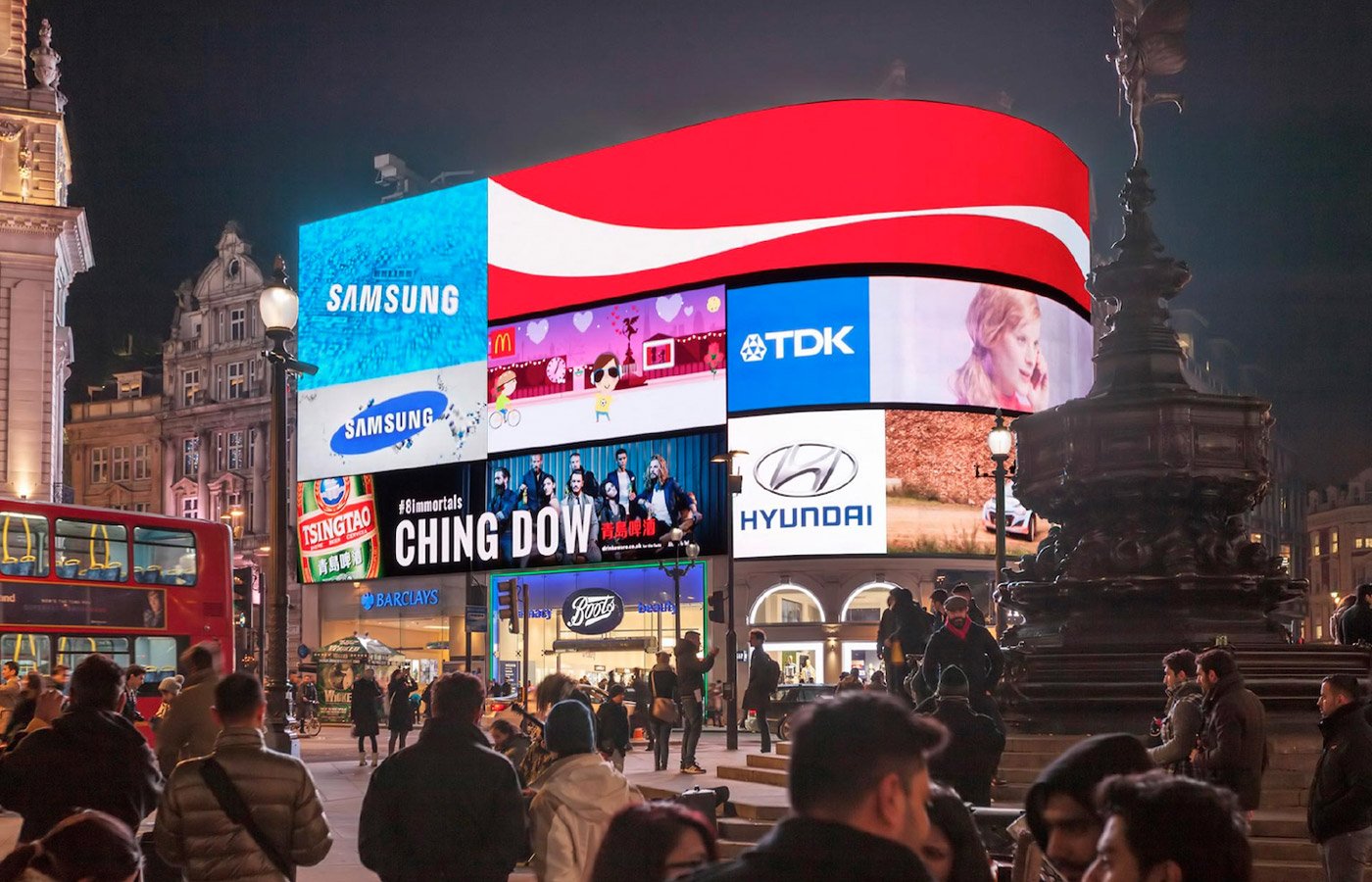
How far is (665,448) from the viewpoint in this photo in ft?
164

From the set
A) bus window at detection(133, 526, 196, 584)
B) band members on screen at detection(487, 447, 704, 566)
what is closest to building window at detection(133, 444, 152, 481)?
band members on screen at detection(487, 447, 704, 566)

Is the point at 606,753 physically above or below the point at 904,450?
below

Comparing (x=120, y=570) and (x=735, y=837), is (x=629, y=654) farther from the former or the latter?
(x=735, y=837)

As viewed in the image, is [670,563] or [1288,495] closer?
[670,563]

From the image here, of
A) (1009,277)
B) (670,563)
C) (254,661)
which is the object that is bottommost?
(254,661)

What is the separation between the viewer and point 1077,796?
3.66 m

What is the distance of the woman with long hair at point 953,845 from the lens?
13.6ft

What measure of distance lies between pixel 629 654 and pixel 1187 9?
127ft

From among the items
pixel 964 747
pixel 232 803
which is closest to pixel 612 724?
pixel 964 747

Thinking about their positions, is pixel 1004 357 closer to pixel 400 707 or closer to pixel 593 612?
pixel 593 612

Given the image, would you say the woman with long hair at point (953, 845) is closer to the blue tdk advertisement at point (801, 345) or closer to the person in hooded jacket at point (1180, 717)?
the person in hooded jacket at point (1180, 717)

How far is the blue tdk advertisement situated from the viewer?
47.3 metres

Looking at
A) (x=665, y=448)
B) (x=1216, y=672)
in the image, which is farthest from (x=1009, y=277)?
(x=1216, y=672)

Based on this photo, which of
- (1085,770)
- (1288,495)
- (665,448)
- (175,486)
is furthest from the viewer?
(1288,495)
